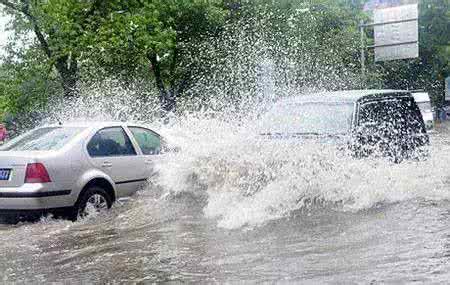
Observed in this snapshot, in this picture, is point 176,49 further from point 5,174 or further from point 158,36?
point 5,174

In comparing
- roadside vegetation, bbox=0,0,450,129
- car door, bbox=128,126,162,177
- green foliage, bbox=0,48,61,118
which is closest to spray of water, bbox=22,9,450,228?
car door, bbox=128,126,162,177

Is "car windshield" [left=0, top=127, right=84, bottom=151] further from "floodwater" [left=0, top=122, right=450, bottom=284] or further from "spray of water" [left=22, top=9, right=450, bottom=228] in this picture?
"spray of water" [left=22, top=9, right=450, bottom=228]

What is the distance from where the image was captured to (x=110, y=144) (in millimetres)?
9062

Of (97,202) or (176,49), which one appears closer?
(97,202)

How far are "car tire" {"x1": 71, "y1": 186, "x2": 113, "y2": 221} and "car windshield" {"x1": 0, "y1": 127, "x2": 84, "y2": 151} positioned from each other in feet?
2.17

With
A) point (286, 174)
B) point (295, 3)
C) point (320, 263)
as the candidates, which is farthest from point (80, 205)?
point (295, 3)

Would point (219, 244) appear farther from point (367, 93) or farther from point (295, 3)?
point (295, 3)

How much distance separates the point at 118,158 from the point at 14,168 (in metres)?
1.37

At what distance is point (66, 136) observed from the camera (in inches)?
345

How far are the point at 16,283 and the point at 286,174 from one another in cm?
320

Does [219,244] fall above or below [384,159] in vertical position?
below

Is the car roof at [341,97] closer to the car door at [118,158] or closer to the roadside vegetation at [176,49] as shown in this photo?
the car door at [118,158]

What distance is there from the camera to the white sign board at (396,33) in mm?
28141

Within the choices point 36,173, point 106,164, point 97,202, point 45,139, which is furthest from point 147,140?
point 36,173
